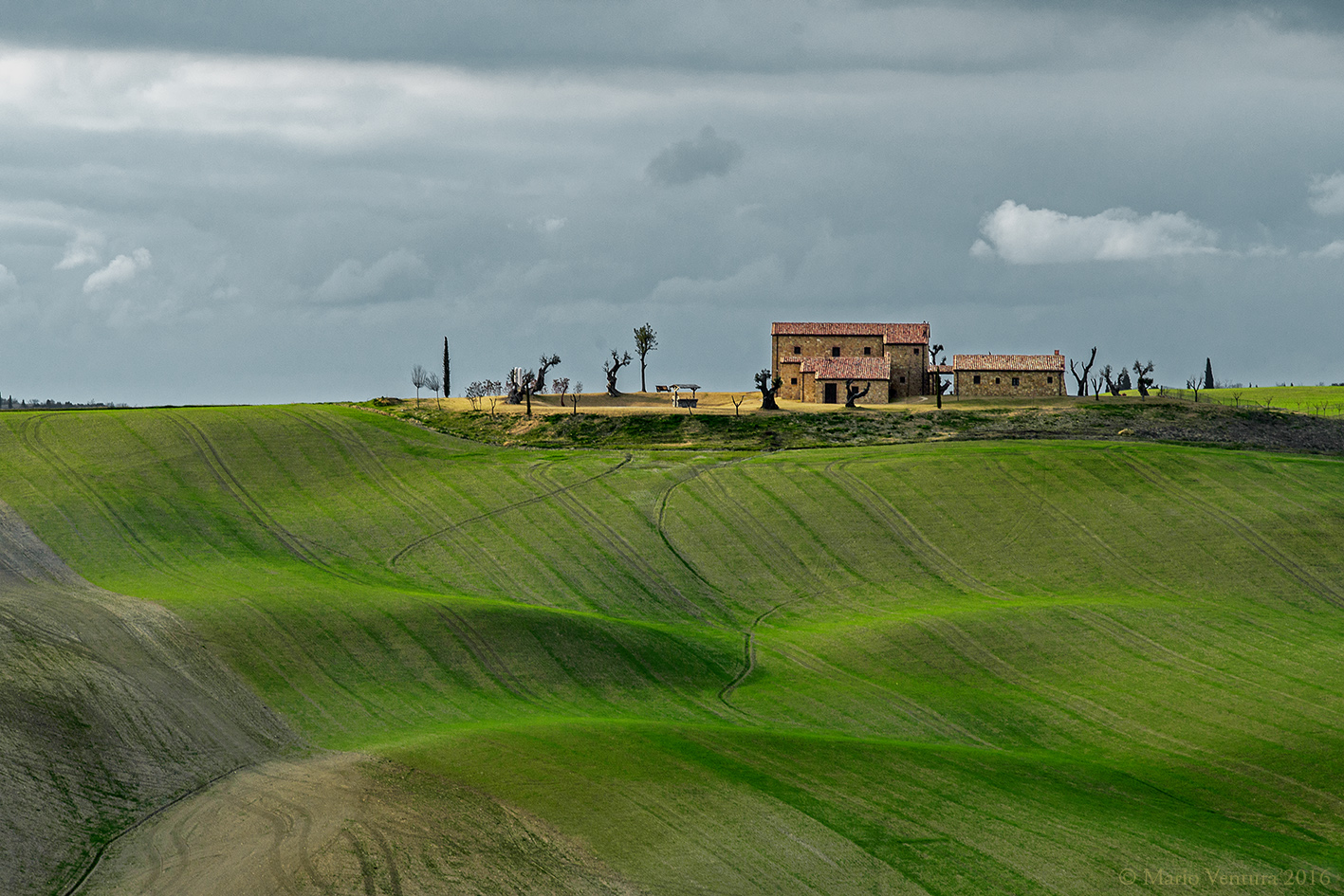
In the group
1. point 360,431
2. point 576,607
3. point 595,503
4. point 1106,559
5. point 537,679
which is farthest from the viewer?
point 360,431

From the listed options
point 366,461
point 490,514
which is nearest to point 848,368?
point 366,461

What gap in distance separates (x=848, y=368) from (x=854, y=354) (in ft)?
24.7

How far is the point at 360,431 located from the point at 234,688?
171 feet

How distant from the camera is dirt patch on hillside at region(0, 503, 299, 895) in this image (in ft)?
95.4

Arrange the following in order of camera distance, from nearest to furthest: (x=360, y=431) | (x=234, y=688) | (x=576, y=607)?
(x=234, y=688), (x=576, y=607), (x=360, y=431)

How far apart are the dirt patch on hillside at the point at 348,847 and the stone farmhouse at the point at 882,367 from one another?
78.1m

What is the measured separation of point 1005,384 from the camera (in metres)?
109

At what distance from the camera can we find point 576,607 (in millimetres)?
56375

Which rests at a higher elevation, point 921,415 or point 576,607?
point 921,415

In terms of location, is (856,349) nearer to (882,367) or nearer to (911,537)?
(882,367)

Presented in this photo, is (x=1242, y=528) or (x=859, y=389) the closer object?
(x=1242, y=528)

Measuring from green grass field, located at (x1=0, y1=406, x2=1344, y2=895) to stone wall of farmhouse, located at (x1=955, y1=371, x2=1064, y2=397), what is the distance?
2491 centimetres

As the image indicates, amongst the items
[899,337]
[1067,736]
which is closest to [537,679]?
[1067,736]

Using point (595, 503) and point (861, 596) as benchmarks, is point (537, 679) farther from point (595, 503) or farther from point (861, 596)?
point (595, 503)
